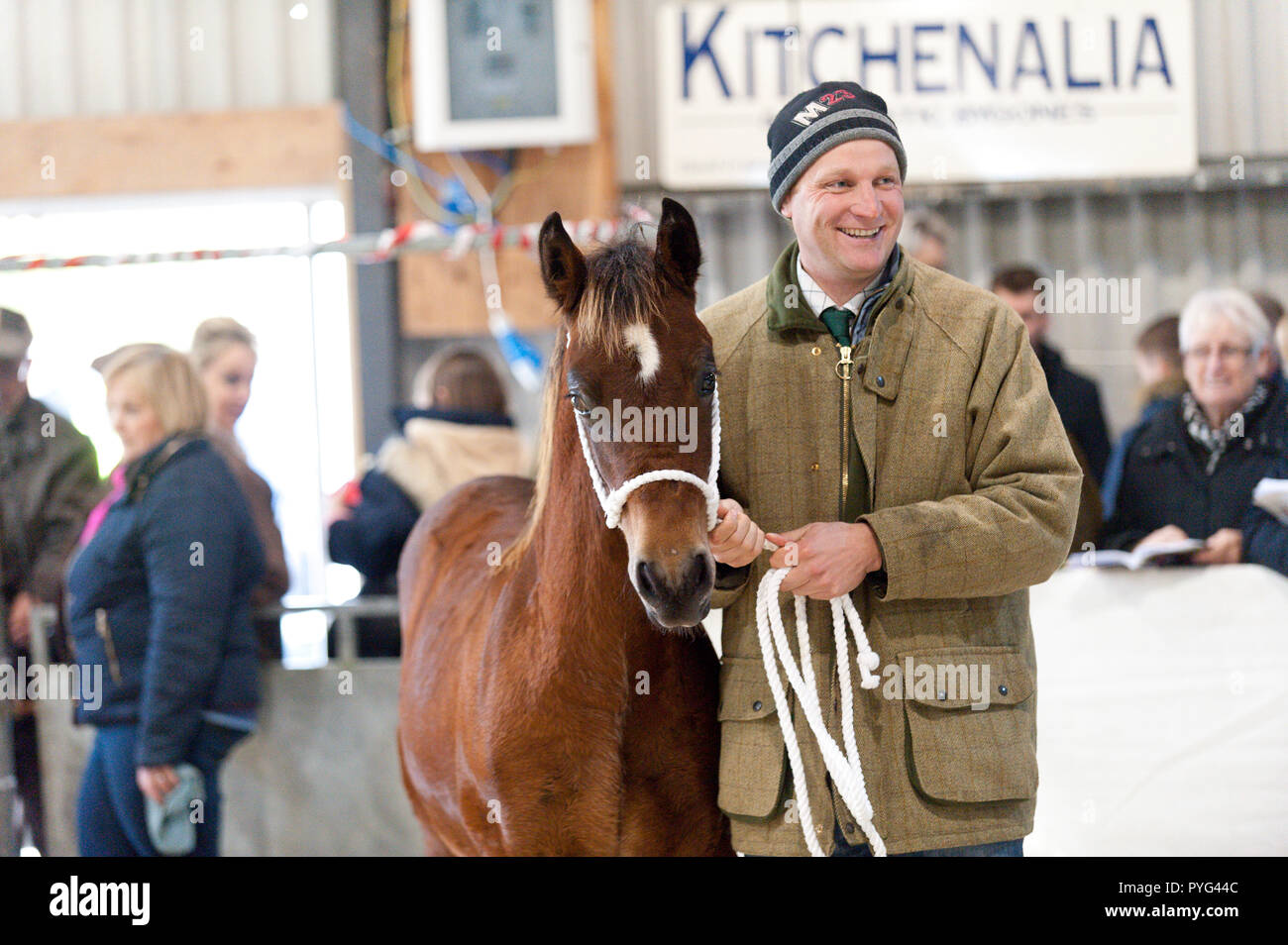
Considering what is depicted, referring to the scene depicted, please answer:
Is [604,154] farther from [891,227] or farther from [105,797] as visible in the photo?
[891,227]

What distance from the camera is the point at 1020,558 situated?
141 centimetres

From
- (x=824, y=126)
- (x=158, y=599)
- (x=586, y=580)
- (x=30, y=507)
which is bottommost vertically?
(x=158, y=599)

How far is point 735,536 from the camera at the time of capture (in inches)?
53.9

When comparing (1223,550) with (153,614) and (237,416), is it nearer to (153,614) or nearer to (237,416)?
(153,614)

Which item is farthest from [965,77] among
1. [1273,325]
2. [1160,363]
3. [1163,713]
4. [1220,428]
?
[1163,713]

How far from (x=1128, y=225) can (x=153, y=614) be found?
420 centimetres

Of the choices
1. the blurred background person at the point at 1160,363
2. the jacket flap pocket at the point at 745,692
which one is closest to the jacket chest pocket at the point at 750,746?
the jacket flap pocket at the point at 745,692

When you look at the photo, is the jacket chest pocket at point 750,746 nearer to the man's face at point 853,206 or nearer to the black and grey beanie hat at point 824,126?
the man's face at point 853,206

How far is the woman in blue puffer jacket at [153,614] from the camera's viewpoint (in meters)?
2.62

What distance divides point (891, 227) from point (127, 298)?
15.0 feet

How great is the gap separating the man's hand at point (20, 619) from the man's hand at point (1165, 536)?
2.79 metres

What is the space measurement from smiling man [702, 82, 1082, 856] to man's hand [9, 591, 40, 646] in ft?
7.24
